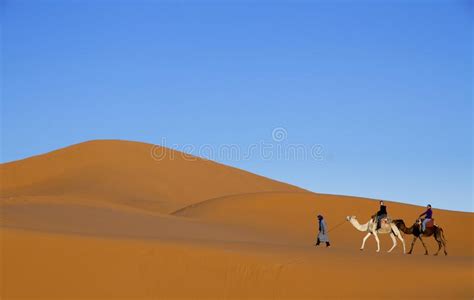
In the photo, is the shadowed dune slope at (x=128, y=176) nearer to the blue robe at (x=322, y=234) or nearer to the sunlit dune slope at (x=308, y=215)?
the sunlit dune slope at (x=308, y=215)

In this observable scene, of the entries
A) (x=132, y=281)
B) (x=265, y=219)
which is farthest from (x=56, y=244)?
(x=265, y=219)

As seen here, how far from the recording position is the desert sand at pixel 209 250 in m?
16.1

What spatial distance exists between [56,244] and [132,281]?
2734mm

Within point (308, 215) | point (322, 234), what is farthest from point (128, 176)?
point (322, 234)

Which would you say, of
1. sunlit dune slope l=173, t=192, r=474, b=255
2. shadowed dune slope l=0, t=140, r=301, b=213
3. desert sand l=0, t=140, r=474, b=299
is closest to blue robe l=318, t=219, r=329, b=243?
desert sand l=0, t=140, r=474, b=299

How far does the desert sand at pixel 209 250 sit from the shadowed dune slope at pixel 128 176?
0.37 meters

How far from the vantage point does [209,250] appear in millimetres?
18125

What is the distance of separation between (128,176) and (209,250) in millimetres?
45331

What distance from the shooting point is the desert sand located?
16062 millimetres

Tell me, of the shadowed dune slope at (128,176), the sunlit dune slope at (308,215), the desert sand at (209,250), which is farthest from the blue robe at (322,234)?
the shadowed dune slope at (128,176)

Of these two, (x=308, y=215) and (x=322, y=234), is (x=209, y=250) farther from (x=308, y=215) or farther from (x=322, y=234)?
(x=308, y=215)

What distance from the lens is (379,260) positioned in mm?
19172

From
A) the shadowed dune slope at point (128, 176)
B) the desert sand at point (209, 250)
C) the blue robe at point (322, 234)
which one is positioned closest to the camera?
the desert sand at point (209, 250)

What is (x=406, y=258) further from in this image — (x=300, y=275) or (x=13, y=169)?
(x=13, y=169)
